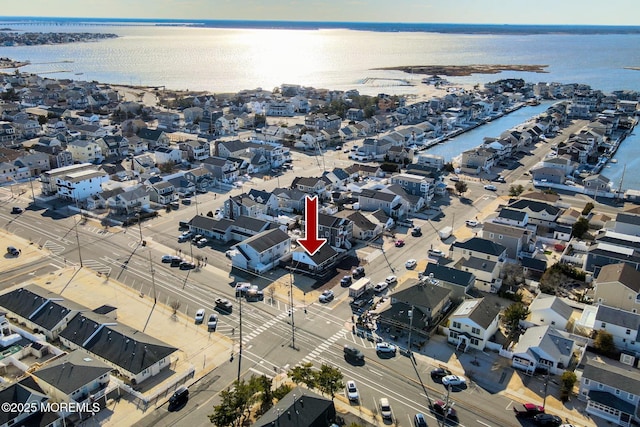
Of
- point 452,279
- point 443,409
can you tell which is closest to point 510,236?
point 452,279

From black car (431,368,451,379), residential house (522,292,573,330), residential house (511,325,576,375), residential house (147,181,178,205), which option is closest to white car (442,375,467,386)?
black car (431,368,451,379)

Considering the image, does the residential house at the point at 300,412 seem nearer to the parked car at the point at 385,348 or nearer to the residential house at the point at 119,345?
the parked car at the point at 385,348

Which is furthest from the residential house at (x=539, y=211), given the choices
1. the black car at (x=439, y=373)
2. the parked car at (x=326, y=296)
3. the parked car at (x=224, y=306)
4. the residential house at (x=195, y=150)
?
the residential house at (x=195, y=150)

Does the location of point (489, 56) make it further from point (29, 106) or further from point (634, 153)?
point (29, 106)

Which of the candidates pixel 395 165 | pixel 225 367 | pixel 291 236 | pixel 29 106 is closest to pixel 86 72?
pixel 29 106

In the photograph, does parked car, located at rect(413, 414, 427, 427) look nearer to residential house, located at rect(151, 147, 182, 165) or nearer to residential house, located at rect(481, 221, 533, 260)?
residential house, located at rect(481, 221, 533, 260)
